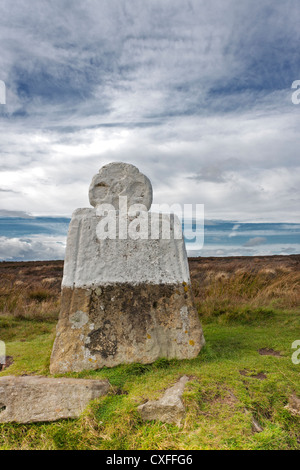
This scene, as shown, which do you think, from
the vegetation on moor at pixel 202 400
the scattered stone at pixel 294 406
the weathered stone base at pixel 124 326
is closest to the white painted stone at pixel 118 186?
the weathered stone base at pixel 124 326

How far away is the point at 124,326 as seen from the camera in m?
4.01

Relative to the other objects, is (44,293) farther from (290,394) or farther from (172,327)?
(290,394)

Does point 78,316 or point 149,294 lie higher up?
point 149,294

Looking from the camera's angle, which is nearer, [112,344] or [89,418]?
[89,418]

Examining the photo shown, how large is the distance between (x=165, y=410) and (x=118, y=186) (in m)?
2.90

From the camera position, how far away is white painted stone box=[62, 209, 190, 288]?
413 centimetres

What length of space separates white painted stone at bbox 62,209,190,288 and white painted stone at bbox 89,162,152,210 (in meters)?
0.37

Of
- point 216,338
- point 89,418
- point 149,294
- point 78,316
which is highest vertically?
point 149,294

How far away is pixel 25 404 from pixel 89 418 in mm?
646

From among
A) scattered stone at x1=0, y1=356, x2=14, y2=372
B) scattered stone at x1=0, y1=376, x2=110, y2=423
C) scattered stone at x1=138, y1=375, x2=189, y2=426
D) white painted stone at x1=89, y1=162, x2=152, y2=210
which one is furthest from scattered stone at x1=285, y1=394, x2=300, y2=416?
scattered stone at x1=0, y1=356, x2=14, y2=372

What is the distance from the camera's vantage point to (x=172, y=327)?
4.11 meters

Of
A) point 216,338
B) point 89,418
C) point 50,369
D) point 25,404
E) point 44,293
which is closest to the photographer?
point 89,418

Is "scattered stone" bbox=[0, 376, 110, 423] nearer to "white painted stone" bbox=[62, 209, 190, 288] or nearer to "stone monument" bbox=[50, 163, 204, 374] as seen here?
"stone monument" bbox=[50, 163, 204, 374]
